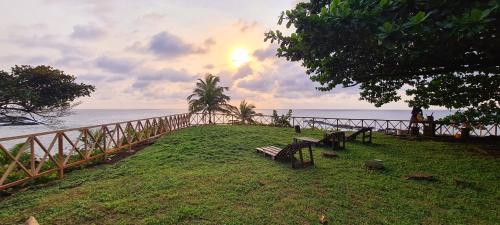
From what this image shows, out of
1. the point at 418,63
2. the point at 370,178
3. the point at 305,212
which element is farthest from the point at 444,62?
the point at 305,212

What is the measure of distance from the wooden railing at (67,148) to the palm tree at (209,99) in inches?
382

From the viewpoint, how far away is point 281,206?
209 inches

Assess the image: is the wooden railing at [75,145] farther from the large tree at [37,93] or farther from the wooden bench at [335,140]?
the wooden bench at [335,140]

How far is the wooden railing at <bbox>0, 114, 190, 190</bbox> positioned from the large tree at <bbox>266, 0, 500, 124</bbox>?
681 centimetres

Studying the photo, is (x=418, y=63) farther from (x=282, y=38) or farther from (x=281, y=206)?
(x=281, y=206)

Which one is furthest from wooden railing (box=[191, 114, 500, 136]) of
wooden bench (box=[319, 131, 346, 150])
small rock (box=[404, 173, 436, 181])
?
small rock (box=[404, 173, 436, 181])

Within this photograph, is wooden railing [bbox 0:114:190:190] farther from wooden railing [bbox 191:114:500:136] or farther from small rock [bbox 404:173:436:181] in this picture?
small rock [bbox 404:173:436:181]

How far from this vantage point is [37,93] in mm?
13742

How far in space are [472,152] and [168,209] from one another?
12.1 m

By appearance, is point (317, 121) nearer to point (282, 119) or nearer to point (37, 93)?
point (282, 119)

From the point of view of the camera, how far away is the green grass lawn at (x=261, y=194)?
16.0 feet

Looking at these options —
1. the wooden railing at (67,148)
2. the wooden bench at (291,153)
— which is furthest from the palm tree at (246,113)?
the wooden bench at (291,153)

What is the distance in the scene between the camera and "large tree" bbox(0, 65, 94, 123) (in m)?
13.0

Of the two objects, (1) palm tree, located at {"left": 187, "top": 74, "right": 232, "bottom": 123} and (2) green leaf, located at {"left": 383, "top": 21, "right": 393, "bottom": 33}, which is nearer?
(2) green leaf, located at {"left": 383, "top": 21, "right": 393, "bottom": 33}
